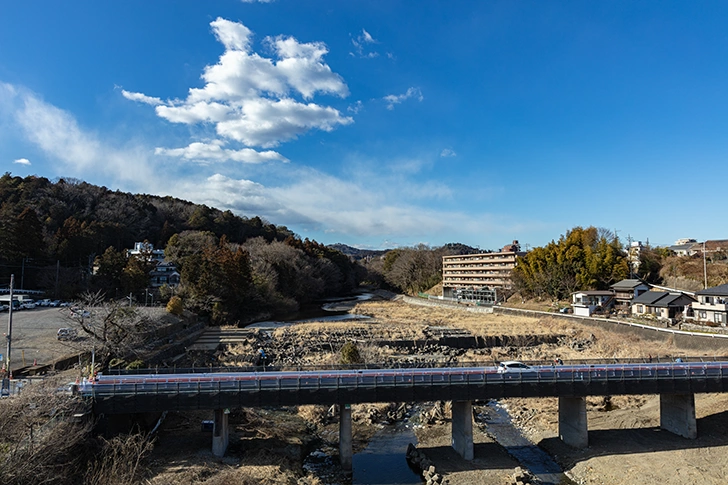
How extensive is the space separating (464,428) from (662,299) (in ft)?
121

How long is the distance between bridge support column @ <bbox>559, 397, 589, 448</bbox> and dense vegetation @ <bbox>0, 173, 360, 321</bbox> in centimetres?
4393

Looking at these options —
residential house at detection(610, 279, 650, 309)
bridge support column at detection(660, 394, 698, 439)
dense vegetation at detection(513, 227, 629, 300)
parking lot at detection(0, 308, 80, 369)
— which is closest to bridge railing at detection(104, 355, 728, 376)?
bridge support column at detection(660, 394, 698, 439)

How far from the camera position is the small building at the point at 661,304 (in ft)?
142

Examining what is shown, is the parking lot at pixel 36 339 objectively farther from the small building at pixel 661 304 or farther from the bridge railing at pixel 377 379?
the small building at pixel 661 304

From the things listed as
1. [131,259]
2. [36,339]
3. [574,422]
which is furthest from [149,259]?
[574,422]

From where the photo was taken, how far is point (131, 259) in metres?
56.0

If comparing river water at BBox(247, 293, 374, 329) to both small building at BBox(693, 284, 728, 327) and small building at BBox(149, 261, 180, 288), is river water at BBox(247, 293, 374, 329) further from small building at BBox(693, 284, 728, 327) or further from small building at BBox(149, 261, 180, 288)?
small building at BBox(693, 284, 728, 327)

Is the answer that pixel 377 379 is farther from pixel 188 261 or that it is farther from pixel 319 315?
pixel 319 315

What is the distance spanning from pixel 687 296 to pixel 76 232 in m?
77.3

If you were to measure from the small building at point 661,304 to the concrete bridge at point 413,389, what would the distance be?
971 inches

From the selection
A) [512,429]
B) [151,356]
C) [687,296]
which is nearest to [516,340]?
[687,296]

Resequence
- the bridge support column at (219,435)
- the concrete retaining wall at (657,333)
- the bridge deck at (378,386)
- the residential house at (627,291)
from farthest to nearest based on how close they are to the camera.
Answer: the residential house at (627,291)
the concrete retaining wall at (657,333)
the bridge support column at (219,435)
the bridge deck at (378,386)

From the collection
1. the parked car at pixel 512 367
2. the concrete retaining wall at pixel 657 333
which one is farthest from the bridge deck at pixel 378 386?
the concrete retaining wall at pixel 657 333

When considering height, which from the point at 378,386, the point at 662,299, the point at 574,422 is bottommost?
the point at 574,422
